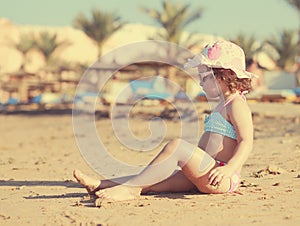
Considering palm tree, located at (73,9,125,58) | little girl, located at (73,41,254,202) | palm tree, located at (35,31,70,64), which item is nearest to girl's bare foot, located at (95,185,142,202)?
little girl, located at (73,41,254,202)

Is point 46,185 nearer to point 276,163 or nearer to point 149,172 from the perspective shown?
point 149,172

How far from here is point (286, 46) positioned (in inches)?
1305

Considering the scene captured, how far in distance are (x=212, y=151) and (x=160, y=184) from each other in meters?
0.42

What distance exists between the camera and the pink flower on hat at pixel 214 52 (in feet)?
14.7

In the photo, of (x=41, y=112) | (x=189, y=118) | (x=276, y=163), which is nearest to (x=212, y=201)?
(x=276, y=163)

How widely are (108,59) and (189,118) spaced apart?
6489mm

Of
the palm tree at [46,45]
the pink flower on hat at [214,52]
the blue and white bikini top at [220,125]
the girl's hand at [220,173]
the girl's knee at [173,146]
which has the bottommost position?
the palm tree at [46,45]

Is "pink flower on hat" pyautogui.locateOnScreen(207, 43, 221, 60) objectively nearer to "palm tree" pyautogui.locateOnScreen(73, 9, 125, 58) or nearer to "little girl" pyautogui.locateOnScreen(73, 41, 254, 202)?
"little girl" pyautogui.locateOnScreen(73, 41, 254, 202)

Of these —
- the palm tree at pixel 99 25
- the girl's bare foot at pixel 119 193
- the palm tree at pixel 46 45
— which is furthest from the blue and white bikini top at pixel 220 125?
the palm tree at pixel 46 45

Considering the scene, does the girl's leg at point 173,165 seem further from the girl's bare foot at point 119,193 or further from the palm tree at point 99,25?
the palm tree at point 99,25

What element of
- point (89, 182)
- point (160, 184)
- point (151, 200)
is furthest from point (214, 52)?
point (89, 182)

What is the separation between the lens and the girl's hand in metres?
4.09

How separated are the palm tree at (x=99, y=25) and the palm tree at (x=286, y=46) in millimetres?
7993

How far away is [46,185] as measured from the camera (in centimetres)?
541
